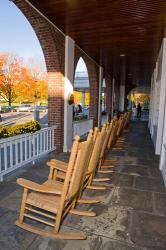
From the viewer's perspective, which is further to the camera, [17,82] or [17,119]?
[17,82]

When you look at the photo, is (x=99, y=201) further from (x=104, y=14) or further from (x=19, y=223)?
(x=104, y=14)

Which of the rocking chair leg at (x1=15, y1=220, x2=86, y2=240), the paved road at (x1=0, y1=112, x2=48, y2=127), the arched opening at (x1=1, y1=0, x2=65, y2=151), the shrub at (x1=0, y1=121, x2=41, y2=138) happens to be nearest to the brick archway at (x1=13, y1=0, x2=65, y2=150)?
the arched opening at (x1=1, y1=0, x2=65, y2=151)

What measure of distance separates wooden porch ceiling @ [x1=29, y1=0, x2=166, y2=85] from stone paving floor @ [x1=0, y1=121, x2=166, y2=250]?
128 inches

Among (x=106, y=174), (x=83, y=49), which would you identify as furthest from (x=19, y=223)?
(x=83, y=49)

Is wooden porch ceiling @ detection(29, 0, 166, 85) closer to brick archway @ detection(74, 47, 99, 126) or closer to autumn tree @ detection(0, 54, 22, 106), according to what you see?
brick archway @ detection(74, 47, 99, 126)

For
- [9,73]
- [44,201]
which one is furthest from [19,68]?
[44,201]

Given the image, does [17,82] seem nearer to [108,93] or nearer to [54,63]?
[108,93]

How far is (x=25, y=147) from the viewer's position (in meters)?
→ 4.38

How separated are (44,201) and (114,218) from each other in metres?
0.96

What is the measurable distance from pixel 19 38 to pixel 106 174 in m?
25.6

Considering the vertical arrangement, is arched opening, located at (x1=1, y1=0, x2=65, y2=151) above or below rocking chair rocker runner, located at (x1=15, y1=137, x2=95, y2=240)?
above

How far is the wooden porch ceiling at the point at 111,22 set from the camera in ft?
13.0

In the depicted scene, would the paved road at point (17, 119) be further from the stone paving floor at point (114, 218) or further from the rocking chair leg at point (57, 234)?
the rocking chair leg at point (57, 234)

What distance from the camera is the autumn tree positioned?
24.1 m
